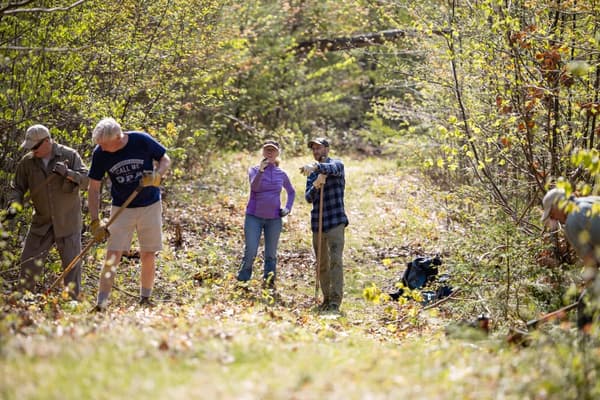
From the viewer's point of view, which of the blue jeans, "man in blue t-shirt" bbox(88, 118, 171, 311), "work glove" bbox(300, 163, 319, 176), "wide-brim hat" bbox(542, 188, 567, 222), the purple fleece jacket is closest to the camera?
A: "wide-brim hat" bbox(542, 188, 567, 222)

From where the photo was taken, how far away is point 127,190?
7738 mm

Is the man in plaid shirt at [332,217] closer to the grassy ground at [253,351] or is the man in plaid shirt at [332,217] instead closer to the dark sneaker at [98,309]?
the grassy ground at [253,351]

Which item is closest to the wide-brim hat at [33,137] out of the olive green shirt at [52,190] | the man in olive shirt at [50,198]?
the man in olive shirt at [50,198]

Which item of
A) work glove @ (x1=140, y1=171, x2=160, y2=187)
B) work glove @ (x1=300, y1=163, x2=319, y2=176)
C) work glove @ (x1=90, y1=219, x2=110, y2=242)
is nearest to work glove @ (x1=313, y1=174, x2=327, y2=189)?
work glove @ (x1=300, y1=163, x2=319, y2=176)

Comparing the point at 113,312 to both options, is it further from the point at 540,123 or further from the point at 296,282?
the point at 540,123

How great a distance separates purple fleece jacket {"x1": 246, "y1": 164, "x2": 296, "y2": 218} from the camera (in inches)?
382

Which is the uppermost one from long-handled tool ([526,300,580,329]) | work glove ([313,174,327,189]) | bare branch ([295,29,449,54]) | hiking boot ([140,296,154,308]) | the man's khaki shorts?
bare branch ([295,29,449,54])

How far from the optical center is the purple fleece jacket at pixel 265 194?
9.71 meters

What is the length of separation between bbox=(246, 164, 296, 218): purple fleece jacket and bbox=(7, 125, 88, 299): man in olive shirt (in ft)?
8.07

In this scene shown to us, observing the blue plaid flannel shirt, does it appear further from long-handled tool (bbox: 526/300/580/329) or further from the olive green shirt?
long-handled tool (bbox: 526/300/580/329)

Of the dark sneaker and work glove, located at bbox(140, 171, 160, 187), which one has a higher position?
work glove, located at bbox(140, 171, 160, 187)

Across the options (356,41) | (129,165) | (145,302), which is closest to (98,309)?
(145,302)

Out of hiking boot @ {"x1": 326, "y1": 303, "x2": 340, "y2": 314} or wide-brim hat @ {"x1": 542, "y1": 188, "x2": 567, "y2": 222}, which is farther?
hiking boot @ {"x1": 326, "y1": 303, "x2": 340, "y2": 314}

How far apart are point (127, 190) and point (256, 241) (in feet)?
7.92
